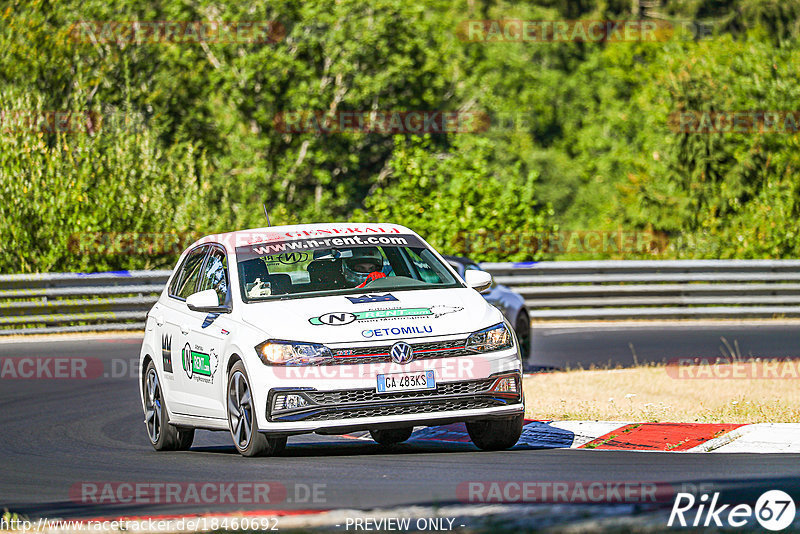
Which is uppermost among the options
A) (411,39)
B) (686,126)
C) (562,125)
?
(411,39)

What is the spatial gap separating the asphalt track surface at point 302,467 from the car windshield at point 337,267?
46.6 inches

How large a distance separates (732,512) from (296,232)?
484 centimetres

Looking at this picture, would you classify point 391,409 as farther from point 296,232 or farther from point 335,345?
point 296,232

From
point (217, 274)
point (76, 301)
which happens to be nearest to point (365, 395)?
point (217, 274)

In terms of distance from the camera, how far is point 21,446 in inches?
443

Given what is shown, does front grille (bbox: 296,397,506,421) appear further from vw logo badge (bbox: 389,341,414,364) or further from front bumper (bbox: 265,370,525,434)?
vw logo badge (bbox: 389,341,414,364)

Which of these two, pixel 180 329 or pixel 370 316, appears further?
pixel 180 329

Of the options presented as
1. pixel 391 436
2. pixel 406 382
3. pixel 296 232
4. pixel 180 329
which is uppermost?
pixel 296 232

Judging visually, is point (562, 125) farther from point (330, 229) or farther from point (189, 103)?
point (330, 229)

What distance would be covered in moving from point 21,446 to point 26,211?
1451 cm

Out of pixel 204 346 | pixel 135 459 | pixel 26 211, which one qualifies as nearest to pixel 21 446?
pixel 135 459

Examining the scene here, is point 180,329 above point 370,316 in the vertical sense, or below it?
below

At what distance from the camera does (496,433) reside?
9758mm

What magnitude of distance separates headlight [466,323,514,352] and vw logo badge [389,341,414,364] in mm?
439
